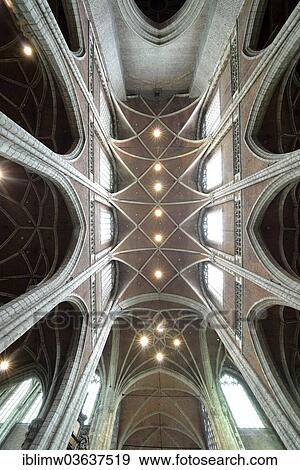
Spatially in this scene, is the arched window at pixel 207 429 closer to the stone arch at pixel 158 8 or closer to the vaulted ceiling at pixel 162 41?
the vaulted ceiling at pixel 162 41

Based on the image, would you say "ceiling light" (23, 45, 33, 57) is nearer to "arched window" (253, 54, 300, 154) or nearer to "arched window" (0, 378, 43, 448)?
"arched window" (253, 54, 300, 154)

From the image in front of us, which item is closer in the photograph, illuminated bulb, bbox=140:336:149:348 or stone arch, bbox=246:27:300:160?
stone arch, bbox=246:27:300:160

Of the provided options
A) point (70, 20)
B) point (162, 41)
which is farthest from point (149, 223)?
point (70, 20)

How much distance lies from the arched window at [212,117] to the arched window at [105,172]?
6.02m

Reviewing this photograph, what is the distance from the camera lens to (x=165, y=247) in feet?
63.5

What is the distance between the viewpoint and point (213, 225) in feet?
53.2

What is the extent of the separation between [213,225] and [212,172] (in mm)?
2972

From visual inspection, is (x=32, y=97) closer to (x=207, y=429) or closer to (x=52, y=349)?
(x=52, y=349)

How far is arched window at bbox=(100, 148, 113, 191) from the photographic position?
15.8m

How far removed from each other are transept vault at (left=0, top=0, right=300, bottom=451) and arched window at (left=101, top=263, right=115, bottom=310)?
22cm

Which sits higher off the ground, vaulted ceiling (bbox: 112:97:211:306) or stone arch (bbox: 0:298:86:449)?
vaulted ceiling (bbox: 112:97:211:306)

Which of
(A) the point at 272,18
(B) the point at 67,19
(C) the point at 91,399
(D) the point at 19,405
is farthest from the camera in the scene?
(C) the point at 91,399

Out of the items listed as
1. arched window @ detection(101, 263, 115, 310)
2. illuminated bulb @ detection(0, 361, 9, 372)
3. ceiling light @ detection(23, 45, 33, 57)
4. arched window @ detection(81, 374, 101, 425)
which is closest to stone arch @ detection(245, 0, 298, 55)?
ceiling light @ detection(23, 45, 33, 57)
